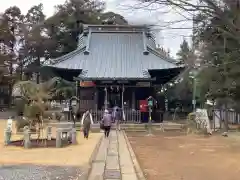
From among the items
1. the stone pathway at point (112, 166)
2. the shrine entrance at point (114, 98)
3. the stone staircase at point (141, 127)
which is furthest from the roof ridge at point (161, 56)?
the stone pathway at point (112, 166)

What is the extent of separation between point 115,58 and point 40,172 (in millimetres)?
25031

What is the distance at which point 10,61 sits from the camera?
51.7 meters

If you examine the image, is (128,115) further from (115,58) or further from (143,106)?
(115,58)

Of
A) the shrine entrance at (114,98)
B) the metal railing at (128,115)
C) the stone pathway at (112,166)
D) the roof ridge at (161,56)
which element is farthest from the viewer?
the shrine entrance at (114,98)

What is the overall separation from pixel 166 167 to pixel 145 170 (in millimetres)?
775

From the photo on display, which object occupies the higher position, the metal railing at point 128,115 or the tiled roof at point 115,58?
the tiled roof at point 115,58

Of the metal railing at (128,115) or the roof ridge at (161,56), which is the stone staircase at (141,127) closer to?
the metal railing at (128,115)

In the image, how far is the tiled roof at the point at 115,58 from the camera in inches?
1244

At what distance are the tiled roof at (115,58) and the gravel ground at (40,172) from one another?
20.7m

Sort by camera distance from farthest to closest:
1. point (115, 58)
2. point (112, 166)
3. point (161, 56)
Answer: point (115, 58), point (161, 56), point (112, 166)

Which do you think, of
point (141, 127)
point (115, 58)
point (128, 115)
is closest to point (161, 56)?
point (115, 58)

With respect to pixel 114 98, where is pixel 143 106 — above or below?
below

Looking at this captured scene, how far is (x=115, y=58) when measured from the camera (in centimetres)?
3419

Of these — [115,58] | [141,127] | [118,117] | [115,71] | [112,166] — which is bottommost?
[112,166]
